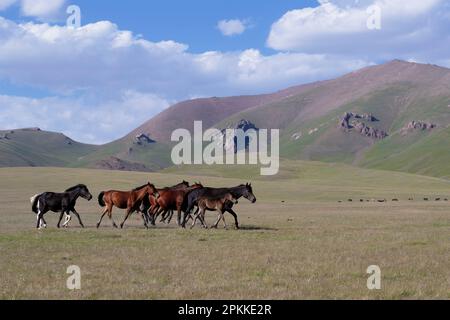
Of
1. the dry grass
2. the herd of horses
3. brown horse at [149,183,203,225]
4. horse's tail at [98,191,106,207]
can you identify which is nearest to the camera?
the dry grass

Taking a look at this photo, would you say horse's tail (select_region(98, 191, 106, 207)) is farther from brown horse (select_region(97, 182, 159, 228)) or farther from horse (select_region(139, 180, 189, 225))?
horse (select_region(139, 180, 189, 225))

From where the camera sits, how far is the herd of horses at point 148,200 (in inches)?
1017

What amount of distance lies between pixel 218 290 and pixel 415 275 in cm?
499

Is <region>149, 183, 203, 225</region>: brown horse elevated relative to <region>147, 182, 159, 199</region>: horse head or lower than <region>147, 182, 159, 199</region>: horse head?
lower

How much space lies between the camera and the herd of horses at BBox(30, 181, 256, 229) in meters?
25.8

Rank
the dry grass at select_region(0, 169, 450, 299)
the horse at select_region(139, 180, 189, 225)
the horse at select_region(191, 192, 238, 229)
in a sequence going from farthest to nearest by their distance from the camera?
1. the horse at select_region(139, 180, 189, 225)
2. the horse at select_region(191, 192, 238, 229)
3. the dry grass at select_region(0, 169, 450, 299)

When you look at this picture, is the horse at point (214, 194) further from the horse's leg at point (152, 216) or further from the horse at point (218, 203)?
the horse's leg at point (152, 216)

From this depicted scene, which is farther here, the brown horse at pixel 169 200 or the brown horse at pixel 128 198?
the brown horse at pixel 169 200

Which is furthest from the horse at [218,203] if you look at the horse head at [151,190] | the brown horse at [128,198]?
the brown horse at [128,198]

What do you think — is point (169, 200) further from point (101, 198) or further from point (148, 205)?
point (101, 198)

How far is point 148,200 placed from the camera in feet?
90.7

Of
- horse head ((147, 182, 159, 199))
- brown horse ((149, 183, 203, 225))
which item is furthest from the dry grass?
brown horse ((149, 183, 203, 225))
